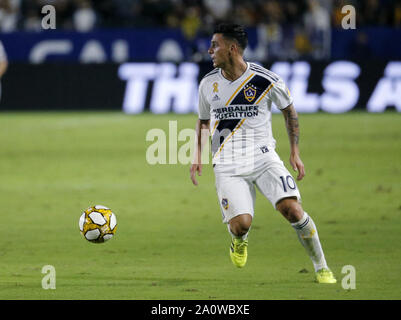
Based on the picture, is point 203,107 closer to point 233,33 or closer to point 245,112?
point 245,112

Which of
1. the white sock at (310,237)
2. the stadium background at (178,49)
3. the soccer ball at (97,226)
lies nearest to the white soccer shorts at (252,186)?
the white sock at (310,237)

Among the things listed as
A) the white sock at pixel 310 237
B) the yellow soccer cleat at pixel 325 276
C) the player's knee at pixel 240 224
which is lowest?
the yellow soccer cleat at pixel 325 276

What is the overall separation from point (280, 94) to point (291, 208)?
1079 millimetres

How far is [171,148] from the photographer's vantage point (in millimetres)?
21141

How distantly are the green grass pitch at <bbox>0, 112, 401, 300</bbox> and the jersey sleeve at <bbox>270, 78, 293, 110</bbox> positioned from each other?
1641mm

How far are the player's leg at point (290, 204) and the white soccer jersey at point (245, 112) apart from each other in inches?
7.9

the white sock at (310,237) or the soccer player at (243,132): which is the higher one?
the soccer player at (243,132)

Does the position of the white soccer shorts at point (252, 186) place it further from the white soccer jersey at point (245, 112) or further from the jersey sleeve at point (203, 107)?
the jersey sleeve at point (203, 107)

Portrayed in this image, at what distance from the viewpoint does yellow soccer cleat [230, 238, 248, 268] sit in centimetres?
859

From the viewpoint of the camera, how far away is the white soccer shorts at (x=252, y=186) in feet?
26.6

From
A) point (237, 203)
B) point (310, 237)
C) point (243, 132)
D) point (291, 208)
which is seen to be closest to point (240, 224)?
point (237, 203)
